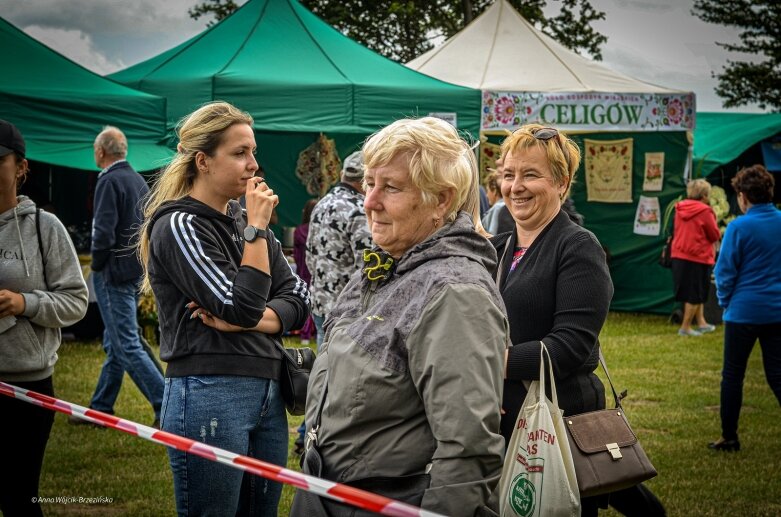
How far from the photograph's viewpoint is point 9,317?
11.1 ft

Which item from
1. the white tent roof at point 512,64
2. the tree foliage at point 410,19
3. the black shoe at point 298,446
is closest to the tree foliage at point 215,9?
the tree foliage at point 410,19

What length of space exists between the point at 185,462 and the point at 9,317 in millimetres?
1024

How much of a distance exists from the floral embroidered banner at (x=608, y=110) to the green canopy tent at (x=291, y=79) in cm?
134

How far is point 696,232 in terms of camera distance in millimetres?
12180

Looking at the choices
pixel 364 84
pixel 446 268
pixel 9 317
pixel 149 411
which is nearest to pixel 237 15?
pixel 364 84

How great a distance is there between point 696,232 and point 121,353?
8.45 metres

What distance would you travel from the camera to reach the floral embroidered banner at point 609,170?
47.2 feet

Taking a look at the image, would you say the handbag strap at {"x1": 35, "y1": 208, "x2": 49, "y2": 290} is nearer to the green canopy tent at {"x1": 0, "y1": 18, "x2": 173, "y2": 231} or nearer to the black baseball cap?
the black baseball cap

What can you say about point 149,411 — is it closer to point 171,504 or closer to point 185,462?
point 171,504

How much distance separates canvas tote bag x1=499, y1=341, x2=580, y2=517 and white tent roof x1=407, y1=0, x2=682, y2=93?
1061cm

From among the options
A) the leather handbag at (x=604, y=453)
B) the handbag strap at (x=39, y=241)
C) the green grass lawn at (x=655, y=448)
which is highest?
the handbag strap at (x=39, y=241)

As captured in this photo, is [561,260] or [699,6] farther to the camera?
[699,6]

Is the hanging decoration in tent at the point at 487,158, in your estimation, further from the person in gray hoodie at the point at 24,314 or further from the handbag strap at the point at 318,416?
the handbag strap at the point at 318,416

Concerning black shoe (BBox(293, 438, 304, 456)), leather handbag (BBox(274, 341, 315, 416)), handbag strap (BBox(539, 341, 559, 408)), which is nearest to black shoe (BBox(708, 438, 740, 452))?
black shoe (BBox(293, 438, 304, 456))
